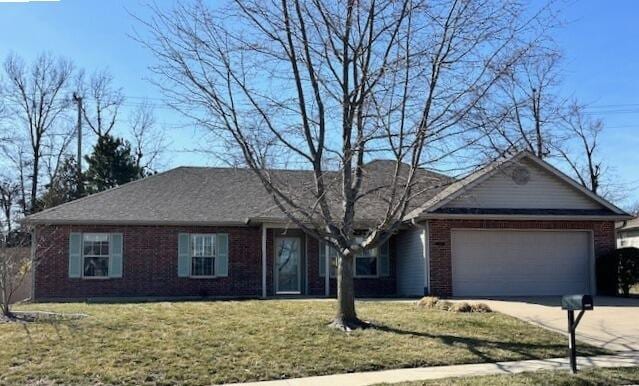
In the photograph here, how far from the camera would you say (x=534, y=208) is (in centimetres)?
2148

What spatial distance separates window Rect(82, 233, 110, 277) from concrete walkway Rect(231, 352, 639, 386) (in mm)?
13923

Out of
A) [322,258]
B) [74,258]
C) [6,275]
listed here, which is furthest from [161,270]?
[6,275]

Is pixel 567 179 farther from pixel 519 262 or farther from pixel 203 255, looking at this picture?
pixel 203 255

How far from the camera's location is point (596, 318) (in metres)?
15.3

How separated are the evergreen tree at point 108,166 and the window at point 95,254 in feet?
57.7

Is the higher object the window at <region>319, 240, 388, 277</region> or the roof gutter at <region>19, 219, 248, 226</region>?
the roof gutter at <region>19, 219, 248, 226</region>

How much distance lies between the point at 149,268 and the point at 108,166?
18991 mm

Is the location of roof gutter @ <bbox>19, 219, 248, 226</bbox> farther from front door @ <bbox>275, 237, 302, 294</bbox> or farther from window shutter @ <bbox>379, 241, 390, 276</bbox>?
window shutter @ <bbox>379, 241, 390, 276</bbox>

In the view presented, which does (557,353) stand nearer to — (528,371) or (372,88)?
(528,371)

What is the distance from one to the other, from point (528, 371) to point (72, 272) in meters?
16.4

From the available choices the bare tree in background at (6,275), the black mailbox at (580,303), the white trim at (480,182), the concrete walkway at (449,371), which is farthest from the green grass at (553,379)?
the white trim at (480,182)

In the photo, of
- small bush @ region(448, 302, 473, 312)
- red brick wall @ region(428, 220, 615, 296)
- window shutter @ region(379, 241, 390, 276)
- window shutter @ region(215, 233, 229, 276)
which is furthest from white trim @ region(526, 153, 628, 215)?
window shutter @ region(215, 233, 229, 276)

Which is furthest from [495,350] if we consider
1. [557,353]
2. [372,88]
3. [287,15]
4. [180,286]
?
[180,286]

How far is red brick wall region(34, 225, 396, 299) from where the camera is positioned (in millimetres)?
21719
